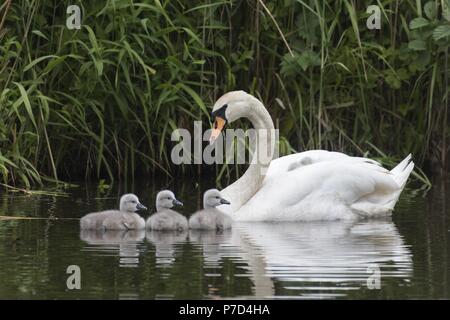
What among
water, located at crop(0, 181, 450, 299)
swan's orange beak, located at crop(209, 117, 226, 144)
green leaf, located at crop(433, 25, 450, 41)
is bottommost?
water, located at crop(0, 181, 450, 299)

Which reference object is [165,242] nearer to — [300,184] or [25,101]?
[300,184]

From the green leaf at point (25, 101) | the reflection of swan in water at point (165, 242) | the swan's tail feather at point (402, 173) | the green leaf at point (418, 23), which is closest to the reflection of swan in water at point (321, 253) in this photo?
the reflection of swan in water at point (165, 242)

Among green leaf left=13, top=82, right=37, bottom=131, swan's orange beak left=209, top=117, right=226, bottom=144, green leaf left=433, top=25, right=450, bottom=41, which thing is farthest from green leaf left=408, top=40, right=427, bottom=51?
green leaf left=13, top=82, right=37, bottom=131

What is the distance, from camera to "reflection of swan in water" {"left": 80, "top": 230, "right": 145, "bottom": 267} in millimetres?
9602

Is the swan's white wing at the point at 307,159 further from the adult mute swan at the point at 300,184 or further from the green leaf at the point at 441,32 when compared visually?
the green leaf at the point at 441,32

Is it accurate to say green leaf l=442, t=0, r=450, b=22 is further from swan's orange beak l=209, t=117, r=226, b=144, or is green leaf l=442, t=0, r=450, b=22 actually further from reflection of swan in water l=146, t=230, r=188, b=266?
reflection of swan in water l=146, t=230, r=188, b=266

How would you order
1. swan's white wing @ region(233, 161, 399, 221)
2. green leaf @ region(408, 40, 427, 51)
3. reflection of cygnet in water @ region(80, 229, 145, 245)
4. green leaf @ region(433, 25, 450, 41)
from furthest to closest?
green leaf @ region(408, 40, 427, 51) < green leaf @ region(433, 25, 450, 41) < swan's white wing @ region(233, 161, 399, 221) < reflection of cygnet in water @ region(80, 229, 145, 245)

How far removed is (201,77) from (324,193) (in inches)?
84.8

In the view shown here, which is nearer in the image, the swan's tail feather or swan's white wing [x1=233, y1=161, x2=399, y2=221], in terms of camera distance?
swan's white wing [x1=233, y1=161, x2=399, y2=221]

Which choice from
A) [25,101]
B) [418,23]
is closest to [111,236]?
[25,101]

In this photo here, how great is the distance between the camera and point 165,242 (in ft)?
33.9

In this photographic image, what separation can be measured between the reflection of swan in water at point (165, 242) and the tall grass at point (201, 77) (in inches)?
93.7
